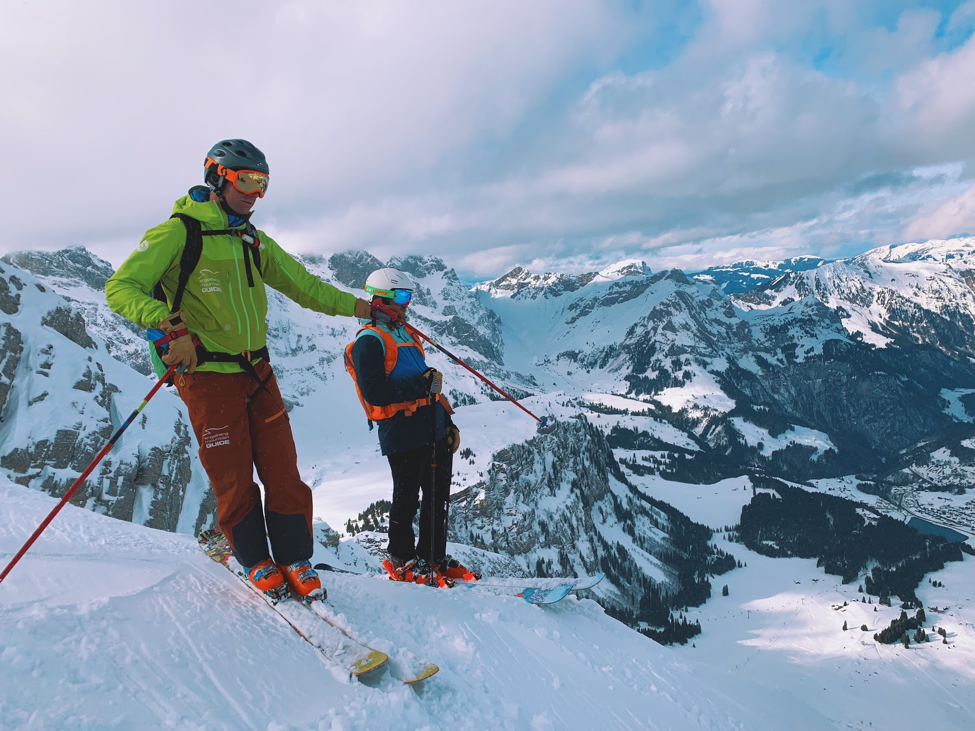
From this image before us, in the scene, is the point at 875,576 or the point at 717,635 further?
the point at 875,576

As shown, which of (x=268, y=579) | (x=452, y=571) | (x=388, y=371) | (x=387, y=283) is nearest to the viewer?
(x=268, y=579)

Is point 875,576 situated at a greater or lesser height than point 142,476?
lesser

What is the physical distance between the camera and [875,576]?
158m

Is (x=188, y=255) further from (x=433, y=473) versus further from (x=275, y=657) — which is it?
(x=433, y=473)

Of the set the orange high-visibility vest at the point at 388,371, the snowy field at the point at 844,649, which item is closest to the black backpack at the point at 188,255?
the orange high-visibility vest at the point at 388,371

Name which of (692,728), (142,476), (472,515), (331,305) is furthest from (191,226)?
(472,515)

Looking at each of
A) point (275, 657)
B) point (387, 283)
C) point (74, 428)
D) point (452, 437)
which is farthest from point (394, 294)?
point (74, 428)

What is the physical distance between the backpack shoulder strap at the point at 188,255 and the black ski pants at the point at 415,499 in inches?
156

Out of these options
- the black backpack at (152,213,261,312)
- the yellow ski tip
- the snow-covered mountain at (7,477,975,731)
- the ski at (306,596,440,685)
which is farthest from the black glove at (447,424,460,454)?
the black backpack at (152,213,261,312)

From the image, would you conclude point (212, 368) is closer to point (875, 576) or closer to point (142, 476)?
point (142, 476)

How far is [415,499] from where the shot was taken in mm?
8648

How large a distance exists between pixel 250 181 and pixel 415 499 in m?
5.22

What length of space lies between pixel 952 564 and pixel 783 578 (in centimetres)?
5418

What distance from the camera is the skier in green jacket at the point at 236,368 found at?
5.49m
